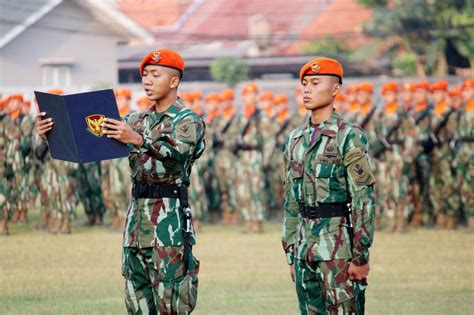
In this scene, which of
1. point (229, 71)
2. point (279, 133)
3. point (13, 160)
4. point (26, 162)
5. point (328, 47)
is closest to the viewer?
point (13, 160)

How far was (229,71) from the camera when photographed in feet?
98.2

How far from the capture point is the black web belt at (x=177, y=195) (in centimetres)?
682

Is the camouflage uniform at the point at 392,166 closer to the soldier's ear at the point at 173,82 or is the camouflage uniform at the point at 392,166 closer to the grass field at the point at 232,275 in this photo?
the grass field at the point at 232,275

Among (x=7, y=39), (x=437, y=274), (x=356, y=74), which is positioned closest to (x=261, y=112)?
(x=7, y=39)

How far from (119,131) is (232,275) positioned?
5542mm

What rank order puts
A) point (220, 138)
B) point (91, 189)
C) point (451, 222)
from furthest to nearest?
point (220, 138) < point (91, 189) < point (451, 222)

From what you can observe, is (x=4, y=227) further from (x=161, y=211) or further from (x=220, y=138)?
(x=161, y=211)

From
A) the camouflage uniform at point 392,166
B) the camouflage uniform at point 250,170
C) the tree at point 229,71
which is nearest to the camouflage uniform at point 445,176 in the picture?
the camouflage uniform at point 392,166

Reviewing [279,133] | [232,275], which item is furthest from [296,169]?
[279,133]

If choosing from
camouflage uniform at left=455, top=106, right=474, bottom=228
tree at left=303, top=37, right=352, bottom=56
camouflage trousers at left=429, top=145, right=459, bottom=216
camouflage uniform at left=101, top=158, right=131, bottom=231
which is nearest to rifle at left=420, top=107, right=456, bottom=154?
camouflage trousers at left=429, top=145, right=459, bottom=216

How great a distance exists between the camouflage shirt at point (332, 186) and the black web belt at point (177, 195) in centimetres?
59

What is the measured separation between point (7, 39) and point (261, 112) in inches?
139

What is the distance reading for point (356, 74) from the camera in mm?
32906

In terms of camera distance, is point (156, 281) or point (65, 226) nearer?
point (156, 281)
